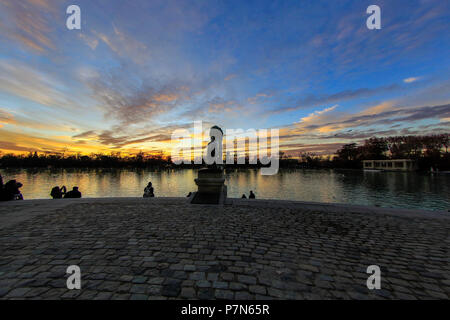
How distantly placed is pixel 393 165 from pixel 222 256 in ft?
427

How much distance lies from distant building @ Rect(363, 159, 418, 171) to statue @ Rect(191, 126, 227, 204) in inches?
4661

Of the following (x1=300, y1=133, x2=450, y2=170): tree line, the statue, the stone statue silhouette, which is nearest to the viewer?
the statue

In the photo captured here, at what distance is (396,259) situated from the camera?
436cm

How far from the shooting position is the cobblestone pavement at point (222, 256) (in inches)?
125

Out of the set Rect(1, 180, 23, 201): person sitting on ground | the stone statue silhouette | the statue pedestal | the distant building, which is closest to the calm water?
the stone statue silhouette

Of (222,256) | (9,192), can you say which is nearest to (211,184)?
(222,256)

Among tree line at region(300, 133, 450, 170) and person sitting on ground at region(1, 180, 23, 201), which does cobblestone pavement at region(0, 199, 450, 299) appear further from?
tree line at region(300, 133, 450, 170)

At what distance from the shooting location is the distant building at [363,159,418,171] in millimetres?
89938

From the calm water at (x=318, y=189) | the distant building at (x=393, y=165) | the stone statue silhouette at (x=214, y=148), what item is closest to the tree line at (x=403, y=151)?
the distant building at (x=393, y=165)

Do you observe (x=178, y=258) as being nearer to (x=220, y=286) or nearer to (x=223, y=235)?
(x=220, y=286)

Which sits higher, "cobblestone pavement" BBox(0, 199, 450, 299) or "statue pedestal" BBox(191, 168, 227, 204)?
"statue pedestal" BBox(191, 168, 227, 204)

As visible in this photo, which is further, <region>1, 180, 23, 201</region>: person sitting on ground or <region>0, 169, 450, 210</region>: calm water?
<region>0, 169, 450, 210</region>: calm water

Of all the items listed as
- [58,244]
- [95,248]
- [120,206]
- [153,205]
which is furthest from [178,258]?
[120,206]

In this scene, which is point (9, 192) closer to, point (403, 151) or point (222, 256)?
point (222, 256)
